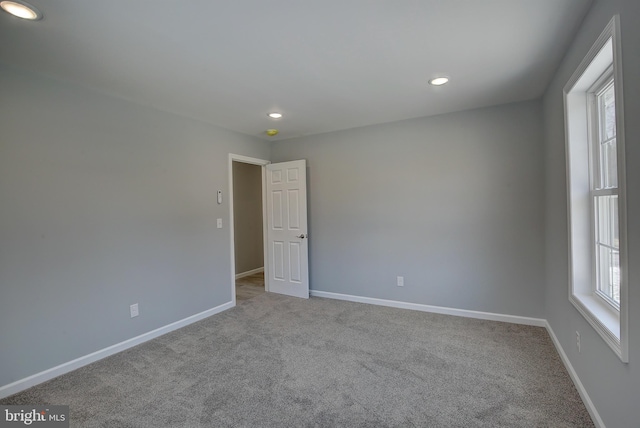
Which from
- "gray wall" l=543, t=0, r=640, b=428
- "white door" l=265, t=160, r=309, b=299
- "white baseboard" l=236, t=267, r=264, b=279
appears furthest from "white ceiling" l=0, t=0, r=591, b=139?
"white baseboard" l=236, t=267, r=264, b=279

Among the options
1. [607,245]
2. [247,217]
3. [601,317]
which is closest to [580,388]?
[601,317]

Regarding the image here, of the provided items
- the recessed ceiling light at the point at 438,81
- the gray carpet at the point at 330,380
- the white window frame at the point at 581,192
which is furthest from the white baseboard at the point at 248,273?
the white window frame at the point at 581,192

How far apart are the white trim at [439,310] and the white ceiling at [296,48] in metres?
2.36

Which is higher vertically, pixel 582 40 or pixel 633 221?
pixel 582 40

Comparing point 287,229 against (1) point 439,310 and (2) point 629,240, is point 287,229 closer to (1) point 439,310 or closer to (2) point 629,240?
(1) point 439,310

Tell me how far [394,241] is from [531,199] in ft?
5.13

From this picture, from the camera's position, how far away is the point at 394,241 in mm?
3998

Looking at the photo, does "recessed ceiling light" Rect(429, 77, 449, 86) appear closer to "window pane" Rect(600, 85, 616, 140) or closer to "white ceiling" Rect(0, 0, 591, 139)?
"white ceiling" Rect(0, 0, 591, 139)

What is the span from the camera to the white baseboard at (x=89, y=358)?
7.38 feet

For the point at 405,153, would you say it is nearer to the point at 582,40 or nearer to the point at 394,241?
the point at 394,241

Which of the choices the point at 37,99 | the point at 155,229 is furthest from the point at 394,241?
the point at 37,99

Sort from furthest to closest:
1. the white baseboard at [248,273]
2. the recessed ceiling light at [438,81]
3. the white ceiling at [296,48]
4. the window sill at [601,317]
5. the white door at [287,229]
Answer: the white baseboard at [248,273] < the white door at [287,229] < the recessed ceiling light at [438,81] < the white ceiling at [296,48] < the window sill at [601,317]

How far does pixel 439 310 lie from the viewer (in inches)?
147

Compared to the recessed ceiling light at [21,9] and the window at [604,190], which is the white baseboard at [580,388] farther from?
the recessed ceiling light at [21,9]
